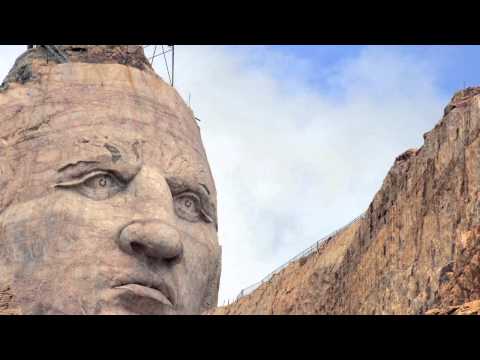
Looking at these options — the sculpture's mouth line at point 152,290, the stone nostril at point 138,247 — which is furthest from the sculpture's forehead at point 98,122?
the sculpture's mouth line at point 152,290

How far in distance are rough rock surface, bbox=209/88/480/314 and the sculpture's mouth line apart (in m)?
2.58

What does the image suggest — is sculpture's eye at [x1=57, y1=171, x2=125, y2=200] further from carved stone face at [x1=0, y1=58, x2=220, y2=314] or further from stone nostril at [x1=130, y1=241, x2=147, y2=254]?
stone nostril at [x1=130, y1=241, x2=147, y2=254]

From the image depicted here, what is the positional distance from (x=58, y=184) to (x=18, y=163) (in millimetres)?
619

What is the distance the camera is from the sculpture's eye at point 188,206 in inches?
522

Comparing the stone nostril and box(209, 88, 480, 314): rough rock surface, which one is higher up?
box(209, 88, 480, 314): rough rock surface

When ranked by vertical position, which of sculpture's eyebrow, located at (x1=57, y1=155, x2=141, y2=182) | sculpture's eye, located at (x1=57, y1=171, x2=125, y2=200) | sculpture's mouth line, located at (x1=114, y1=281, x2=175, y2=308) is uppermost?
sculpture's eyebrow, located at (x1=57, y1=155, x2=141, y2=182)

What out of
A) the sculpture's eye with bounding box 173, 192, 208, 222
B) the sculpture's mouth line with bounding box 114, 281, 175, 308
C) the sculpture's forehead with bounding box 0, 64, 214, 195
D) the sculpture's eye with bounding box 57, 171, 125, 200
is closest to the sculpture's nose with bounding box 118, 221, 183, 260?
the sculpture's mouth line with bounding box 114, 281, 175, 308

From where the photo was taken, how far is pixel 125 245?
12477 mm

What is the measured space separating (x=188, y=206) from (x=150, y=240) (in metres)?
1.03

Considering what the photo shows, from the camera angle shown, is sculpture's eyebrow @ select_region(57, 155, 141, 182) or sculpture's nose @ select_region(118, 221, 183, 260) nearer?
sculpture's nose @ select_region(118, 221, 183, 260)

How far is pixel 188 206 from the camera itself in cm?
1336

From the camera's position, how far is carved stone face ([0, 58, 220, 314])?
12.3m
